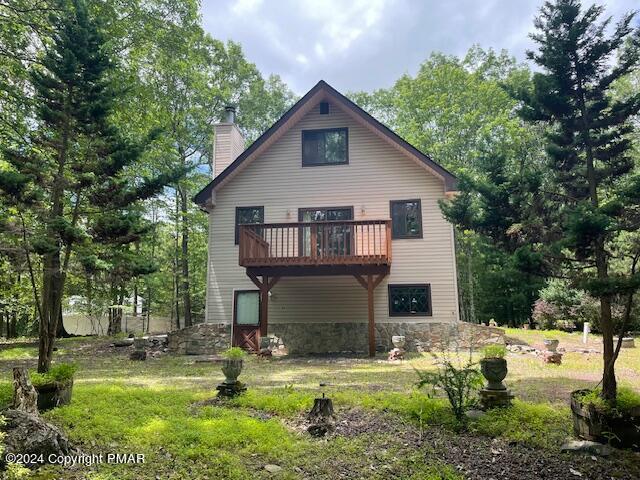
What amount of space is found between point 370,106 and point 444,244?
18755mm

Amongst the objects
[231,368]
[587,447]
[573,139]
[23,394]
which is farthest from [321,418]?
[573,139]

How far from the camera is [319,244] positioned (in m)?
12.9

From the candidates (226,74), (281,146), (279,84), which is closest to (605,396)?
(281,146)

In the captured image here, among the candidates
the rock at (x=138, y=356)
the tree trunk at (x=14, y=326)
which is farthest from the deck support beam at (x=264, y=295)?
the tree trunk at (x=14, y=326)

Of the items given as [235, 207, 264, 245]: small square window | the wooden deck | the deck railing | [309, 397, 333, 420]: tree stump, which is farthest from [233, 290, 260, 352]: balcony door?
[309, 397, 333, 420]: tree stump

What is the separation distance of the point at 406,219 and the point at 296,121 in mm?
5318

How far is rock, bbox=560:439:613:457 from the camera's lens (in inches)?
156

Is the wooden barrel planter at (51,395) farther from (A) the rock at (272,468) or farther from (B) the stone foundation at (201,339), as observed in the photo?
(B) the stone foundation at (201,339)

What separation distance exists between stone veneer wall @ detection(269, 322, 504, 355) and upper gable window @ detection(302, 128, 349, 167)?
5.71 meters

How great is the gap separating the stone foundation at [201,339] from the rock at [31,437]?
9.87 metres

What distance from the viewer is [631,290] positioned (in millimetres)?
4117

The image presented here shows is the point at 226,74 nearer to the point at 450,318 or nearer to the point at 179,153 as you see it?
the point at 179,153

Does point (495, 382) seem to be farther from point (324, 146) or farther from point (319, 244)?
point (324, 146)

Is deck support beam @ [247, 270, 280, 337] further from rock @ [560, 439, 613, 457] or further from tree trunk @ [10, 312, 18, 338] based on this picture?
tree trunk @ [10, 312, 18, 338]
